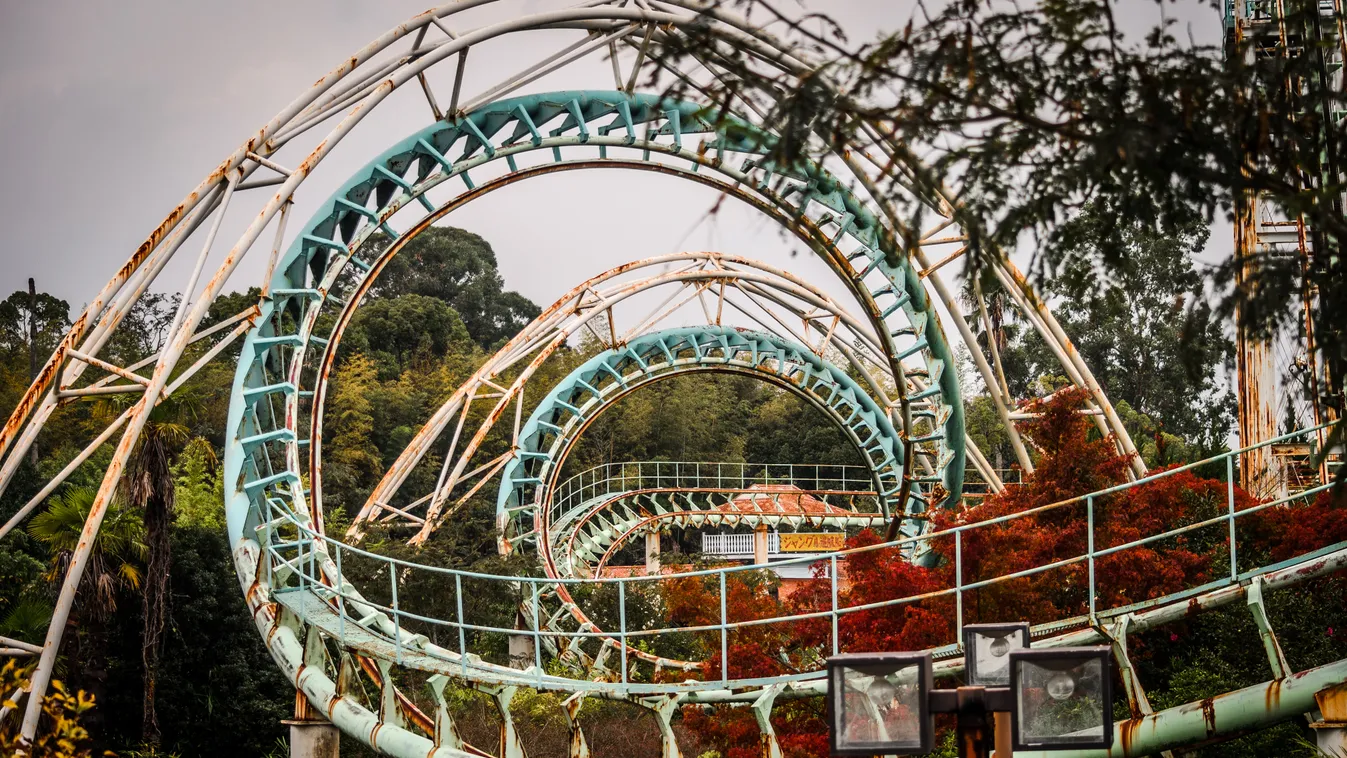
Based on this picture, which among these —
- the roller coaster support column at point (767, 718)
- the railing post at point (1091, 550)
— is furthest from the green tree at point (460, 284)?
the railing post at point (1091, 550)

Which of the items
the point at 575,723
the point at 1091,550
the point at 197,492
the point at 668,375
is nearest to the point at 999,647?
the point at 1091,550

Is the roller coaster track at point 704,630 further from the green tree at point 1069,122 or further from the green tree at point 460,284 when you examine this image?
the green tree at point 460,284

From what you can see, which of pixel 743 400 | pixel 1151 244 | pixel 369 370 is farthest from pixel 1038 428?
pixel 743 400

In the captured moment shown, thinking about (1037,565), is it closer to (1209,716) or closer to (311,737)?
(1209,716)

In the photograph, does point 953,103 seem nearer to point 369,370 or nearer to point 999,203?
point 999,203

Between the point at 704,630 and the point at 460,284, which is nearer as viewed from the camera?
the point at 704,630

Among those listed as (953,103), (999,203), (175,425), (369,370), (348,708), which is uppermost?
(369,370)
